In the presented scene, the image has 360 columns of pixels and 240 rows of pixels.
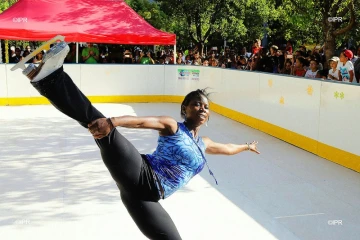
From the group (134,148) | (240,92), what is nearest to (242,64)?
(240,92)

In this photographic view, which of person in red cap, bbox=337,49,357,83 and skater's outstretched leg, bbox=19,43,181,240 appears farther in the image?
person in red cap, bbox=337,49,357,83

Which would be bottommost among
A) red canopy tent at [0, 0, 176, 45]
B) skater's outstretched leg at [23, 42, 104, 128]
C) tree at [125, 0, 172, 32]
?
skater's outstretched leg at [23, 42, 104, 128]

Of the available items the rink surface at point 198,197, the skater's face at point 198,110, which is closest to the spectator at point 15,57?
the rink surface at point 198,197

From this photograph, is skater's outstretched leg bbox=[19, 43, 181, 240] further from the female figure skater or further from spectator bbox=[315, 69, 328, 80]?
spectator bbox=[315, 69, 328, 80]

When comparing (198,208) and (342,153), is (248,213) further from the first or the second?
(342,153)

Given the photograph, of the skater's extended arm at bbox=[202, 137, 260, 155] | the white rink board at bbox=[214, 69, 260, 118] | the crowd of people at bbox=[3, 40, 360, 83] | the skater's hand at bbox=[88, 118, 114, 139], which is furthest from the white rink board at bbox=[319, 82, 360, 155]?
the skater's hand at bbox=[88, 118, 114, 139]

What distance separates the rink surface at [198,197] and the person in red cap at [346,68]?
1.42 m

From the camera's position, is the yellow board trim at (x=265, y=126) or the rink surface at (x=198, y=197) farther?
the yellow board trim at (x=265, y=126)

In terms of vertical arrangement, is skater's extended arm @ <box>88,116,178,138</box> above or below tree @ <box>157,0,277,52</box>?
below

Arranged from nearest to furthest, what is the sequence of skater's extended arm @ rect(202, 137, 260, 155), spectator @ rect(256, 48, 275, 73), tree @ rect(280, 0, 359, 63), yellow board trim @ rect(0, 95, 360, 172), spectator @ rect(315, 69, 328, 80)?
skater's extended arm @ rect(202, 137, 260, 155) → yellow board trim @ rect(0, 95, 360, 172) → spectator @ rect(315, 69, 328, 80) → spectator @ rect(256, 48, 275, 73) → tree @ rect(280, 0, 359, 63)

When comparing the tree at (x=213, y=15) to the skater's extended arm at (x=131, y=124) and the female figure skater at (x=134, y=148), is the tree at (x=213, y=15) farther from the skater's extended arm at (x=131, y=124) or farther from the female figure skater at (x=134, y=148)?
the skater's extended arm at (x=131, y=124)

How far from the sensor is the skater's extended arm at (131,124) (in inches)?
92.4

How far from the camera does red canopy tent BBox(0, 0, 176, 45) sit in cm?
1297

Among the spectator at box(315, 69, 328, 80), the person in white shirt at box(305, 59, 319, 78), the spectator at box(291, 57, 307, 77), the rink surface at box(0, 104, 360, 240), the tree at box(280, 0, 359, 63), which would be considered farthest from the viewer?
the tree at box(280, 0, 359, 63)
